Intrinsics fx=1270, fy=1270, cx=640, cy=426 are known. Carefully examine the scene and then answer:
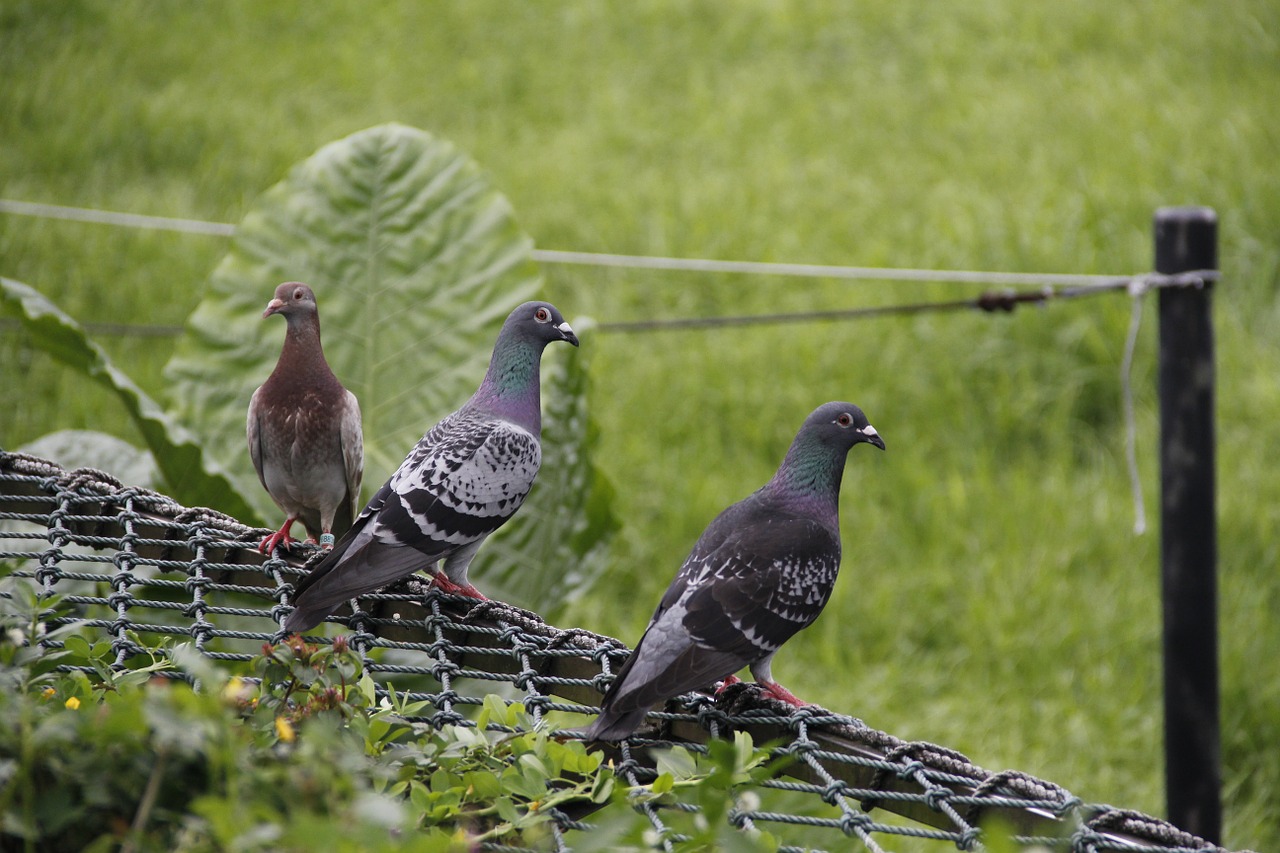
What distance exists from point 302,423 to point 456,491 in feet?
1.20

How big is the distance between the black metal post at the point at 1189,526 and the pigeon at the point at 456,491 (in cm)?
183

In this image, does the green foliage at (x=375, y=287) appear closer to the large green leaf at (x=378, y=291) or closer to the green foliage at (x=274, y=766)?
the large green leaf at (x=378, y=291)

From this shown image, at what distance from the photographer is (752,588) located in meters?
2.08

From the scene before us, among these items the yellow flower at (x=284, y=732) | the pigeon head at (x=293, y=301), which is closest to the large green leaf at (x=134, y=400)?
the pigeon head at (x=293, y=301)

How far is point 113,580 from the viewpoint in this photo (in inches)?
84.3

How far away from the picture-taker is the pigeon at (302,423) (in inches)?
94.3

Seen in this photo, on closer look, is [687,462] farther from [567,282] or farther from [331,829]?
[331,829]

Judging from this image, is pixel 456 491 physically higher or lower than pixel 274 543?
higher

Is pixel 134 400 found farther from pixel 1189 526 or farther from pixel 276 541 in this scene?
pixel 1189 526

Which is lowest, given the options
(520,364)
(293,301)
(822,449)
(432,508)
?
(432,508)

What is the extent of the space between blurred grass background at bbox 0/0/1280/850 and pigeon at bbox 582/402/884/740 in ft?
7.32

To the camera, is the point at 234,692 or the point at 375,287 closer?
the point at 234,692

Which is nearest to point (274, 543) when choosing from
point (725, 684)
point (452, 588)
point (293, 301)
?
point (452, 588)

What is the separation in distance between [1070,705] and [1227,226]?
107 inches
